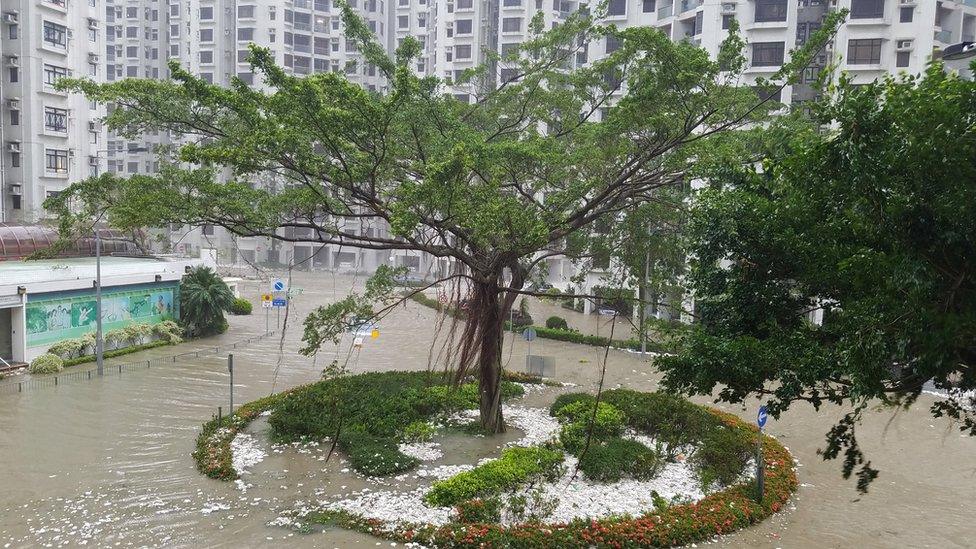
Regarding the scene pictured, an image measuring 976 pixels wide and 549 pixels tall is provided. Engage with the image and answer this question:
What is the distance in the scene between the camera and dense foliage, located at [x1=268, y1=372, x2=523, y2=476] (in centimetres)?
1380

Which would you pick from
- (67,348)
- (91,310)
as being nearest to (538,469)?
(67,348)

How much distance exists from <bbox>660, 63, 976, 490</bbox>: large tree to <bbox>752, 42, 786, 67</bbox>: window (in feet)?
107

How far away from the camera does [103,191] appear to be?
520 inches

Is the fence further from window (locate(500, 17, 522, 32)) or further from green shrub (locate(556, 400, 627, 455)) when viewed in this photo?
window (locate(500, 17, 522, 32))

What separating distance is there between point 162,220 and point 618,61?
1038cm

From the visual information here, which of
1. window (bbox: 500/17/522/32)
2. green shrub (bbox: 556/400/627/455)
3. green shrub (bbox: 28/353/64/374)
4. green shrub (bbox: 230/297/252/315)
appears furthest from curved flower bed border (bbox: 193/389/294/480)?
window (bbox: 500/17/522/32)

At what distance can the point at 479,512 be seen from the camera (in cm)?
1110

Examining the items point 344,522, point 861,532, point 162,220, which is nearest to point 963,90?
point 861,532

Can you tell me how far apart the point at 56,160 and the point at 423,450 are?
38.5 m

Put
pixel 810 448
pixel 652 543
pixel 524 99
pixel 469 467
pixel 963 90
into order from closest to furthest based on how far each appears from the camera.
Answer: pixel 963 90 < pixel 652 543 < pixel 469 467 < pixel 810 448 < pixel 524 99

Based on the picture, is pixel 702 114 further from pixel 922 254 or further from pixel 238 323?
pixel 238 323

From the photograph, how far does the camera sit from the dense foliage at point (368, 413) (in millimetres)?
13805

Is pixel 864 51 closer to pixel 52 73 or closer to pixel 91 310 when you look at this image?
pixel 91 310

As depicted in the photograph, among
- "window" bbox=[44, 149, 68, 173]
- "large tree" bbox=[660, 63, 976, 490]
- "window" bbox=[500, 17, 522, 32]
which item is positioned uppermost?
"window" bbox=[500, 17, 522, 32]
